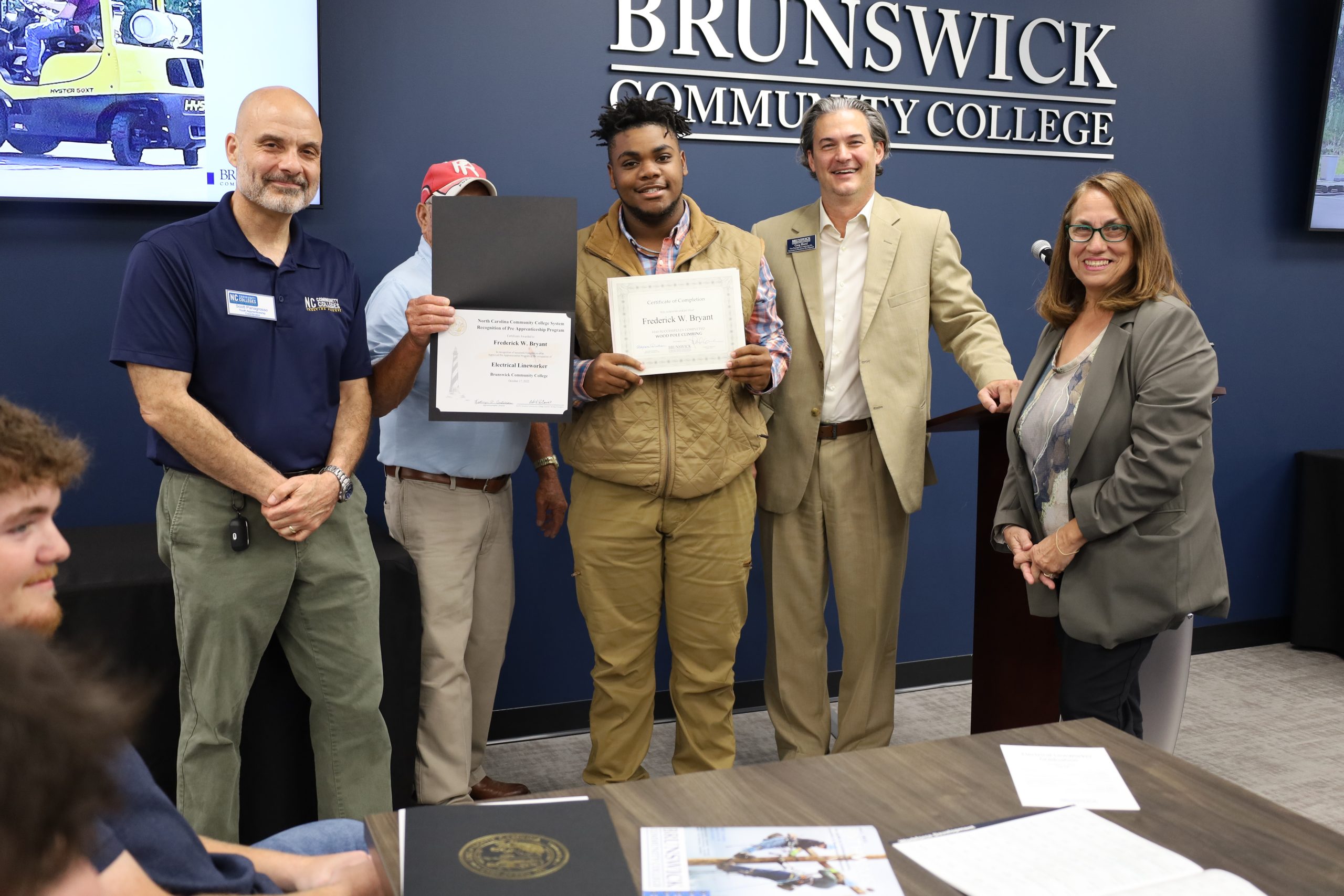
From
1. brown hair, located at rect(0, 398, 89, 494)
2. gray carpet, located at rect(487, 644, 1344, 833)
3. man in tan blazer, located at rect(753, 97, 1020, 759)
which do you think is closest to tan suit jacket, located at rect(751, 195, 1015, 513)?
man in tan blazer, located at rect(753, 97, 1020, 759)

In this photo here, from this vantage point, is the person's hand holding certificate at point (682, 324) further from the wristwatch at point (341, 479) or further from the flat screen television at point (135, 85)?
the flat screen television at point (135, 85)

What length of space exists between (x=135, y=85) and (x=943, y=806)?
2778 millimetres

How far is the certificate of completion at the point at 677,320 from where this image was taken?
8.63ft

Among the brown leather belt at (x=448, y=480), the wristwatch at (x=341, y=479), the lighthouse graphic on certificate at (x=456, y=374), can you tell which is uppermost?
the lighthouse graphic on certificate at (x=456, y=374)

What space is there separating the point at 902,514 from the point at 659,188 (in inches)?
45.7

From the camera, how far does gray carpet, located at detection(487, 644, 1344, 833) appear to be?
320cm

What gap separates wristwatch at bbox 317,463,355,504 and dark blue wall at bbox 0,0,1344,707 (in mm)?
1077

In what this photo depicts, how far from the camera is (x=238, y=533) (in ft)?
7.07

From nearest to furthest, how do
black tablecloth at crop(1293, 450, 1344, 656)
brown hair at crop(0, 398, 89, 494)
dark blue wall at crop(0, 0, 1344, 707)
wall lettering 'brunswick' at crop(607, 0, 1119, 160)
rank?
brown hair at crop(0, 398, 89, 494), dark blue wall at crop(0, 0, 1344, 707), wall lettering 'brunswick' at crop(607, 0, 1119, 160), black tablecloth at crop(1293, 450, 1344, 656)

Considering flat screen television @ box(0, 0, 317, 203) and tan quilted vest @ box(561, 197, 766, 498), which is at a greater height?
flat screen television @ box(0, 0, 317, 203)

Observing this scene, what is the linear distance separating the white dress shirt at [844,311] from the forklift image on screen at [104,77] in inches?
71.3

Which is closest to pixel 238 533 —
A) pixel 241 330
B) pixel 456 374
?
pixel 241 330

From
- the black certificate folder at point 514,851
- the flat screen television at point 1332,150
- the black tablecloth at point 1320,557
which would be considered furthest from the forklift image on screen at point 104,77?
the black tablecloth at point 1320,557

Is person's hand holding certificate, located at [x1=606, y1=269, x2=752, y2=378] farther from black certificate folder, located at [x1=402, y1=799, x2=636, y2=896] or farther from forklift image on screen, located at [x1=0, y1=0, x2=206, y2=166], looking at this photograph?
black certificate folder, located at [x1=402, y1=799, x2=636, y2=896]
